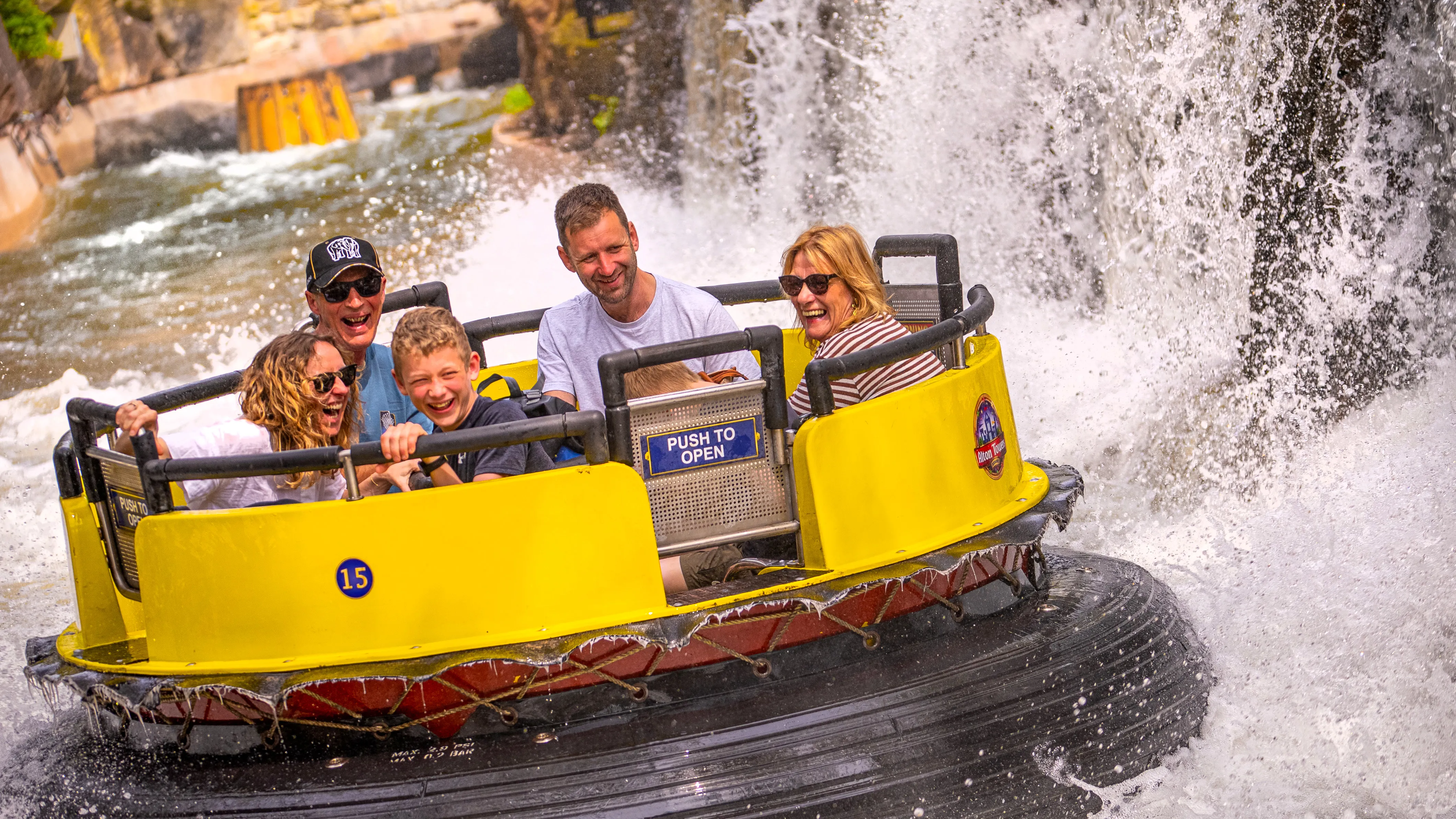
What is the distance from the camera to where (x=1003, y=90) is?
32.6ft

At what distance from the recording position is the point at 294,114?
14.9 m

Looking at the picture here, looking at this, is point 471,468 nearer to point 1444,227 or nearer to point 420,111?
point 1444,227

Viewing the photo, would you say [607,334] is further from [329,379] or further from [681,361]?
[329,379]

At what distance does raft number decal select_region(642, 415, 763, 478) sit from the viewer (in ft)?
10.1

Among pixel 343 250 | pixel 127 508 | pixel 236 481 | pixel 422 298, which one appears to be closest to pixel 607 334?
pixel 343 250

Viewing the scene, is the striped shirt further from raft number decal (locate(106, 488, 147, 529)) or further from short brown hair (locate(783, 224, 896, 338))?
raft number decal (locate(106, 488, 147, 529))

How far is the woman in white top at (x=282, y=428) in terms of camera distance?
3156 millimetres

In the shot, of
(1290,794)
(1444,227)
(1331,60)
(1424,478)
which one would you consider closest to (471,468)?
(1290,794)

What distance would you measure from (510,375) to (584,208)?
1.16 meters

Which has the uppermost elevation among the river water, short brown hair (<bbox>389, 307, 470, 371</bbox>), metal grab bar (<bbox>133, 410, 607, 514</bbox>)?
short brown hair (<bbox>389, 307, 470, 371</bbox>)

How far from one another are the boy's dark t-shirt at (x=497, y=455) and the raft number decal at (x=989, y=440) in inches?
47.7

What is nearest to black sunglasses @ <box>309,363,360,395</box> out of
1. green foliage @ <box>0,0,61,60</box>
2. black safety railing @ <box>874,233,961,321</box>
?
black safety railing @ <box>874,233,961,321</box>

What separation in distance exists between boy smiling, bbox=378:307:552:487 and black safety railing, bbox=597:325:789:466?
24 cm

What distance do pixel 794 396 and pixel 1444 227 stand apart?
15.0ft
